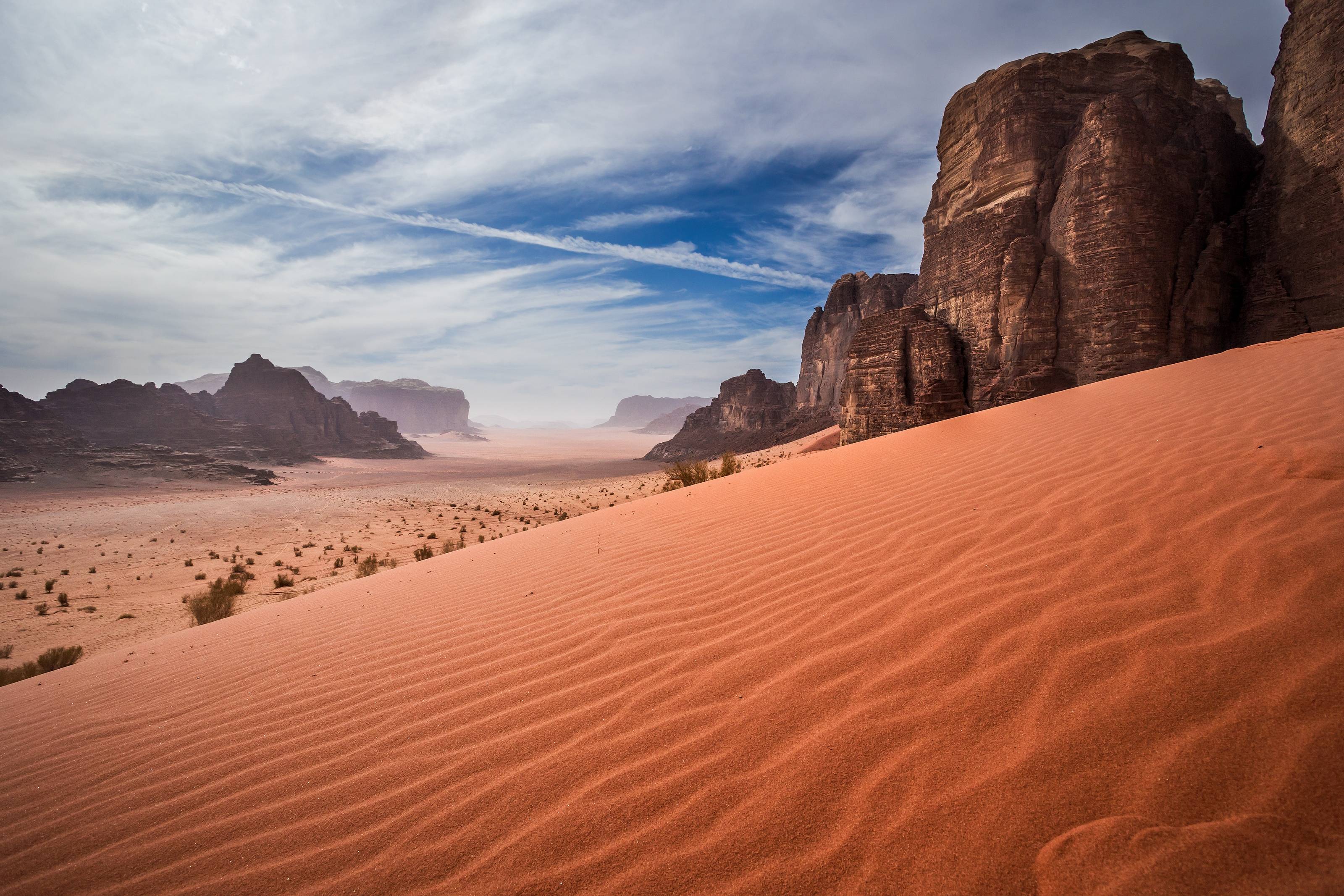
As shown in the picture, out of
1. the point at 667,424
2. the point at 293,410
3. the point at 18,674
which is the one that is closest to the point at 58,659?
the point at 18,674

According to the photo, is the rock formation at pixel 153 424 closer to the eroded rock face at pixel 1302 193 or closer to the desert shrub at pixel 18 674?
the desert shrub at pixel 18 674

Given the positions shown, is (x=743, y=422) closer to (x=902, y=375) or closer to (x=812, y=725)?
(x=902, y=375)

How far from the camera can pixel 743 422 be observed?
5325 cm

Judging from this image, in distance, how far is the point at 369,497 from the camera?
24797mm

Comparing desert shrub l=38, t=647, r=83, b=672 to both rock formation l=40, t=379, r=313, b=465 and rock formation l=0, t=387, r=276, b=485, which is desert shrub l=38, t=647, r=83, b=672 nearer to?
rock formation l=0, t=387, r=276, b=485

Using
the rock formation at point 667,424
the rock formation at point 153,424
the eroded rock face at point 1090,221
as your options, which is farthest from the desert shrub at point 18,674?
the rock formation at point 667,424

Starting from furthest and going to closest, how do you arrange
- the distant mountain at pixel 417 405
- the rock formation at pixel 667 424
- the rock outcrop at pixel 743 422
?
the rock formation at pixel 667 424 < the distant mountain at pixel 417 405 < the rock outcrop at pixel 743 422

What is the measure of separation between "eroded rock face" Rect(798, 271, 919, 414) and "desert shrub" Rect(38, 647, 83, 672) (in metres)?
39.5

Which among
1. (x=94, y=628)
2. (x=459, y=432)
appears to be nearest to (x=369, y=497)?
(x=94, y=628)

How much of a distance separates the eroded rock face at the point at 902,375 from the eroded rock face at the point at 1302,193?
6592 mm

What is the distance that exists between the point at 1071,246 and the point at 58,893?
60.2 feet

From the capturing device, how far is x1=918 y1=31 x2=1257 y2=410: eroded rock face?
12727mm

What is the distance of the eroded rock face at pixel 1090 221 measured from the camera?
12.7 meters

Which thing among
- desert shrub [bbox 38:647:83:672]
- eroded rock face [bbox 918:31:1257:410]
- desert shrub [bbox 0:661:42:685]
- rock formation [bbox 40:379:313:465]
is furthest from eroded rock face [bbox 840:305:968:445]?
rock formation [bbox 40:379:313:465]
